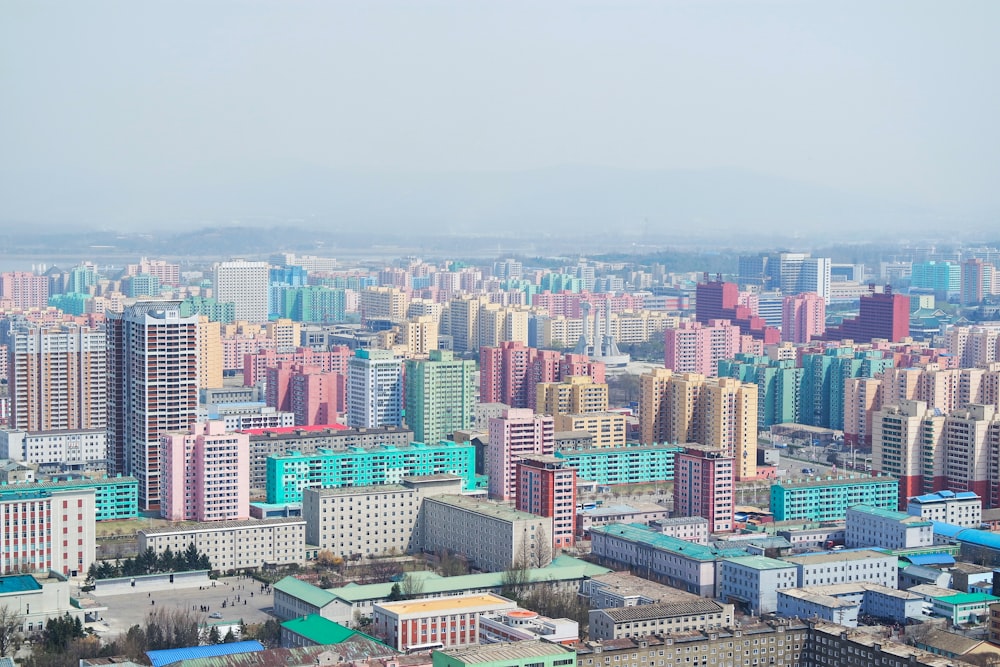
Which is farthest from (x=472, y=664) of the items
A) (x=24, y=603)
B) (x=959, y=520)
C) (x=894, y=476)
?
(x=894, y=476)

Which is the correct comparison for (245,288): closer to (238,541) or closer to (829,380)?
(829,380)

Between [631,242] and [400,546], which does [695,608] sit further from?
[631,242]

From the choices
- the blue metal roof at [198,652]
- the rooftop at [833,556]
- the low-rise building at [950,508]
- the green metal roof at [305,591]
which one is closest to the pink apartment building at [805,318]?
the low-rise building at [950,508]

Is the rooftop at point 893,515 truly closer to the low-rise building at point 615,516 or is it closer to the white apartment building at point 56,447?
the low-rise building at point 615,516

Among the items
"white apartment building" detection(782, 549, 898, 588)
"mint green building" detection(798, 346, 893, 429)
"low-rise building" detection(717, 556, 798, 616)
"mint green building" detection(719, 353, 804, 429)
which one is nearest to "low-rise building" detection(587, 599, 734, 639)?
"low-rise building" detection(717, 556, 798, 616)

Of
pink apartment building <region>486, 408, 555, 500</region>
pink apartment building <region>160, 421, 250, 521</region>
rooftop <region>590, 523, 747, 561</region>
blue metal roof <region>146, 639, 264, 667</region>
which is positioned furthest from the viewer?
pink apartment building <region>486, 408, 555, 500</region>

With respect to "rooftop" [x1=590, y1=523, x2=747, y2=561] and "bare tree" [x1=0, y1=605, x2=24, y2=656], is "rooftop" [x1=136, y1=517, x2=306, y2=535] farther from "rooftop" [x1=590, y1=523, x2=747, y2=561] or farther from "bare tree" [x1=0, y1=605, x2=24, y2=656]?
"rooftop" [x1=590, y1=523, x2=747, y2=561]
